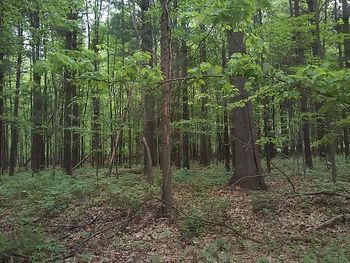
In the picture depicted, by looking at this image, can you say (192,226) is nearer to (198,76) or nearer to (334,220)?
(334,220)

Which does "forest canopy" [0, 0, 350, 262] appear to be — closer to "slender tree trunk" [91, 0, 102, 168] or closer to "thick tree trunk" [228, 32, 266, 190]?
"thick tree trunk" [228, 32, 266, 190]

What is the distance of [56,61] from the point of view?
5.16m

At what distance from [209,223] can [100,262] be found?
9.21 feet

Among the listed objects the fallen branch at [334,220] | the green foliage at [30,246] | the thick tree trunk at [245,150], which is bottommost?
Answer: the green foliage at [30,246]

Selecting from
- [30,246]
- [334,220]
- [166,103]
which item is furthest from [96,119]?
[334,220]

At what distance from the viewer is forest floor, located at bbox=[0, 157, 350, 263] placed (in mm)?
7047

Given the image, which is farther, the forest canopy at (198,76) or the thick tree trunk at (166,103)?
the thick tree trunk at (166,103)

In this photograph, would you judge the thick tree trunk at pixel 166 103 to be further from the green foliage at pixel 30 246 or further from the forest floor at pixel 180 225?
the green foliage at pixel 30 246

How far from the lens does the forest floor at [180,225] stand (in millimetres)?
7047

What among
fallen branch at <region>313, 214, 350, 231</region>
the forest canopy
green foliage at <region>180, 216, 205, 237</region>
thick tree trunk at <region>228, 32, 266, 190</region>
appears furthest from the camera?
thick tree trunk at <region>228, 32, 266, 190</region>

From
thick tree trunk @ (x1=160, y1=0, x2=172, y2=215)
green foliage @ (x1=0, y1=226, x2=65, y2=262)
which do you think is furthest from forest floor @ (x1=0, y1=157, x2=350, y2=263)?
thick tree trunk @ (x1=160, y1=0, x2=172, y2=215)

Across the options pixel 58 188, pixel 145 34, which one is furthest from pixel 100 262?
pixel 145 34

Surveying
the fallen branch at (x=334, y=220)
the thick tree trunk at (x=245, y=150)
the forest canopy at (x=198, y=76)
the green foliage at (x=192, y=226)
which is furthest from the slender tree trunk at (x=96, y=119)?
the fallen branch at (x=334, y=220)

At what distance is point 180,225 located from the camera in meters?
8.54
